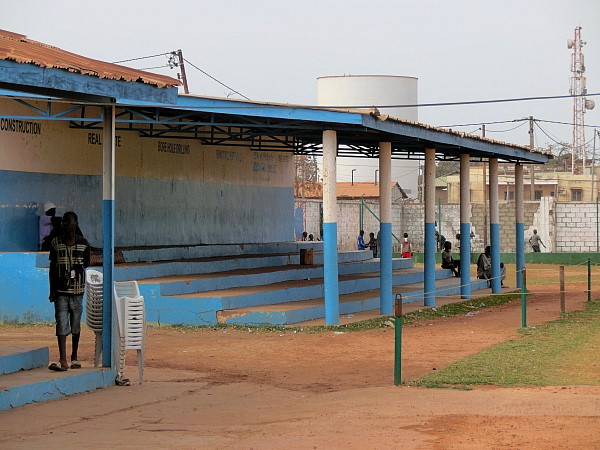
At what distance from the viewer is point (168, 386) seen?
12.2 metres

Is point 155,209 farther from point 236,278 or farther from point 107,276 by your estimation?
point 107,276

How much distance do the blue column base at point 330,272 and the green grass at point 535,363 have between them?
10.9ft

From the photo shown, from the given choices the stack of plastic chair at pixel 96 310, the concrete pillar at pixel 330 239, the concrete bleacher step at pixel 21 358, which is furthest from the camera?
the concrete pillar at pixel 330 239

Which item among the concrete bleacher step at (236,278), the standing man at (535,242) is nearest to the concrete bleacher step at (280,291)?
the concrete bleacher step at (236,278)

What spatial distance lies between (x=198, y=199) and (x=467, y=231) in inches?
267

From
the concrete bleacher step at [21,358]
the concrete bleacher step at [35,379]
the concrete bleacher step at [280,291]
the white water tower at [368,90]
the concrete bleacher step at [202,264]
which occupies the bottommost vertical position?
the concrete bleacher step at [35,379]

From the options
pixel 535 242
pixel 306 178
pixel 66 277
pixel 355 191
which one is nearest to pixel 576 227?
pixel 535 242

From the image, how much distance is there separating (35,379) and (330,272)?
8323 mm

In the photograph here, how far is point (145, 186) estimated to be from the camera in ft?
78.6

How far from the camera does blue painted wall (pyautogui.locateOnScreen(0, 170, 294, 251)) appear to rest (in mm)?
19891

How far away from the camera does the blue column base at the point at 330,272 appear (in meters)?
18.5

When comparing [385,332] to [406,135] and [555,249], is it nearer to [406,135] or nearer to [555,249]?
[406,135]

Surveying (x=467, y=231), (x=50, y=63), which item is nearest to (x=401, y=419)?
(x=50, y=63)

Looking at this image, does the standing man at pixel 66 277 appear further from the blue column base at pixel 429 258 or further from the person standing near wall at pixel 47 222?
the blue column base at pixel 429 258
